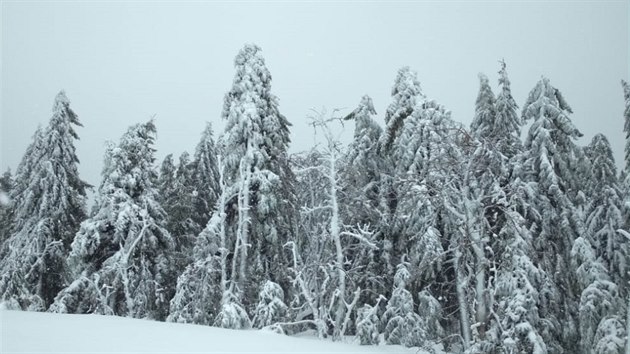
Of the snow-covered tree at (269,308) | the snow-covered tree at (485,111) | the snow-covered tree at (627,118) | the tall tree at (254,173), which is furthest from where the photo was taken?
the snow-covered tree at (485,111)

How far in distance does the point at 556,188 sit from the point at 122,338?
16998 millimetres

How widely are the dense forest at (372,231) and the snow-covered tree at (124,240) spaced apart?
0.09m

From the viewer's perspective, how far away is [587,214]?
22.2 metres

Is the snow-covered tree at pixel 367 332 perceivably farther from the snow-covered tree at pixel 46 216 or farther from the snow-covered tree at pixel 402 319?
the snow-covered tree at pixel 46 216

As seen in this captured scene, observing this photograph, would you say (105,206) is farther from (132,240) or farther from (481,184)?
(481,184)

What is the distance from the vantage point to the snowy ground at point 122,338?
7739mm

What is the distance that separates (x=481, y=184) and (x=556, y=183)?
3.37 m

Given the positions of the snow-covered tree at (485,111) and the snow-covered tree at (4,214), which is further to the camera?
the snow-covered tree at (4,214)

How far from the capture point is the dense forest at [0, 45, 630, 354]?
52.2 ft

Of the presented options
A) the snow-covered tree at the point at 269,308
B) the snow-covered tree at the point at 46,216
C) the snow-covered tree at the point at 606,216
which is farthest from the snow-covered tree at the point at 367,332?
the snow-covered tree at the point at 46,216

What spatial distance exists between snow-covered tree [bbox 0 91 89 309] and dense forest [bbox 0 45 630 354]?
9 cm

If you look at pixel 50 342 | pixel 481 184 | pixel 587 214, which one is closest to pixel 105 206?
pixel 50 342

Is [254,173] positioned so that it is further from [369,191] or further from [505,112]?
[505,112]

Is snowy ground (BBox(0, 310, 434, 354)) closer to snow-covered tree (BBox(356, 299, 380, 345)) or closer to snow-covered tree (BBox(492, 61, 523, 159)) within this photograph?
snow-covered tree (BBox(356, 299, 380, 345))
